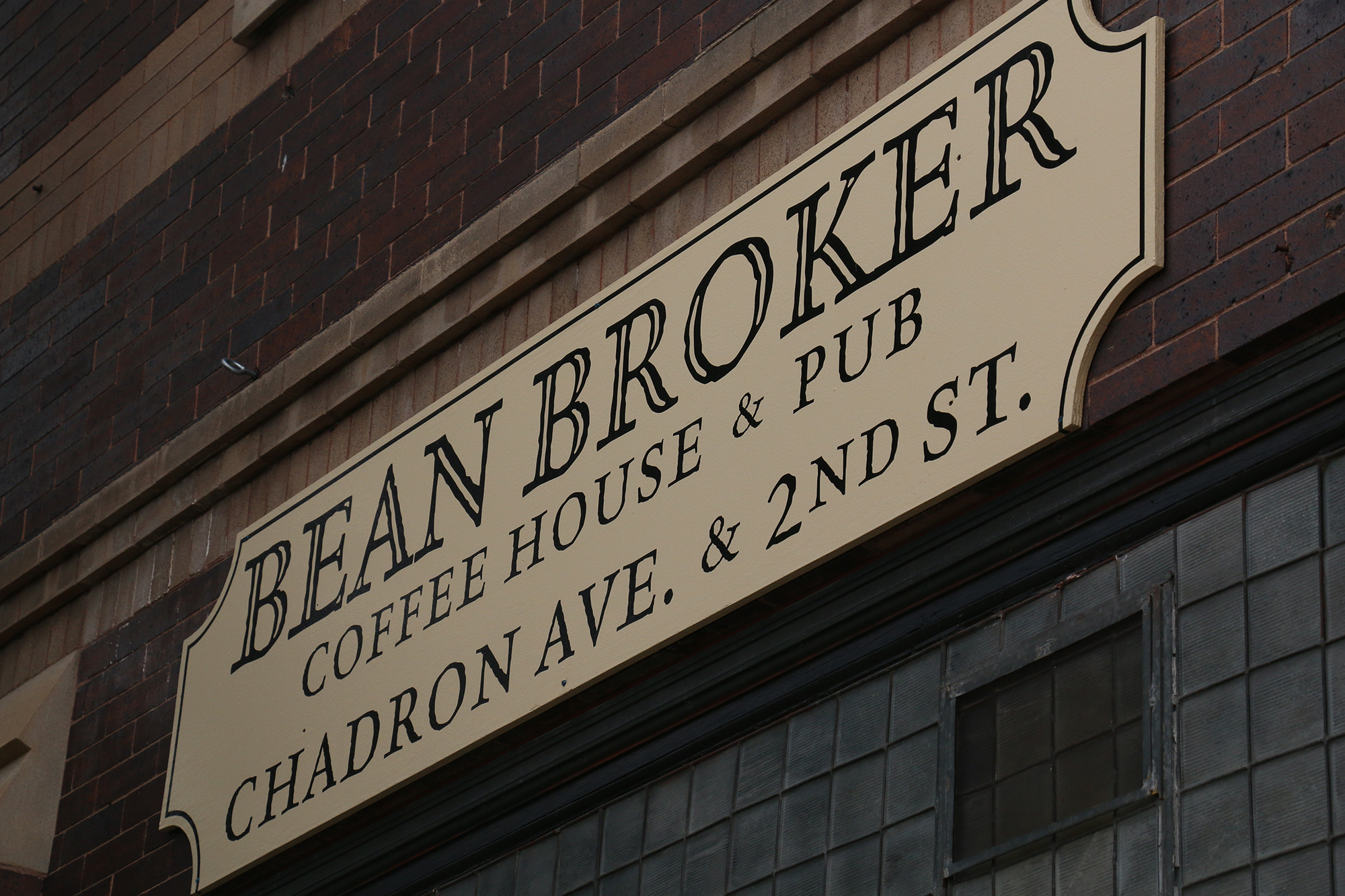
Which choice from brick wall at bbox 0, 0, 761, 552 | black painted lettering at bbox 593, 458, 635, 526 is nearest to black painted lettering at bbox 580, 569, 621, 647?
black painted lettering at bbox 593, 458, 635, 526

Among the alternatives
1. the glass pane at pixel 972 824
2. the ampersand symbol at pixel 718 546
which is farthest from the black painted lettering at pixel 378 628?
the glass pane at pixel 972 824

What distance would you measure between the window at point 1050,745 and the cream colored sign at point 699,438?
0.62 m

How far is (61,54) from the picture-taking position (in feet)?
40.2

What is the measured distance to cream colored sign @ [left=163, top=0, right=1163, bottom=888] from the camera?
6301 mm

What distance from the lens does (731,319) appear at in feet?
24.1

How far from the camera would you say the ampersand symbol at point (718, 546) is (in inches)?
275

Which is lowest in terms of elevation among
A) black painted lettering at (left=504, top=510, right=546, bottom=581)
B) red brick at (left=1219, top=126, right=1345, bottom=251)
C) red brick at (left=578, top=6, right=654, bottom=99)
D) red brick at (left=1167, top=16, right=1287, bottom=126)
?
red brick at (left=1219, top=126, right=1345, bottom=251)

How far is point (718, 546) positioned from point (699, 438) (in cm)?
42

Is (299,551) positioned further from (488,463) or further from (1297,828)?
(1297,828)

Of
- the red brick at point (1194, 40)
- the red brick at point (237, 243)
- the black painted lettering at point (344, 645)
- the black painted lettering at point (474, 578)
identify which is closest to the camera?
the red brick at point (1194, 40)

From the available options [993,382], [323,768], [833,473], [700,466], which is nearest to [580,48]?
[700,466]

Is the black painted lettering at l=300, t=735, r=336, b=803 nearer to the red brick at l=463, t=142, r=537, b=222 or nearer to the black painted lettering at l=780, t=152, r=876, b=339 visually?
the red brick at l=463, t=142, r=537, b=222

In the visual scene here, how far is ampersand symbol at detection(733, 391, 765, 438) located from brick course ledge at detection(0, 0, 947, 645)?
3.54 ft

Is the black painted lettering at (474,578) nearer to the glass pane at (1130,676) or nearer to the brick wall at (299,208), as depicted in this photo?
the brick wall at (299,208)
